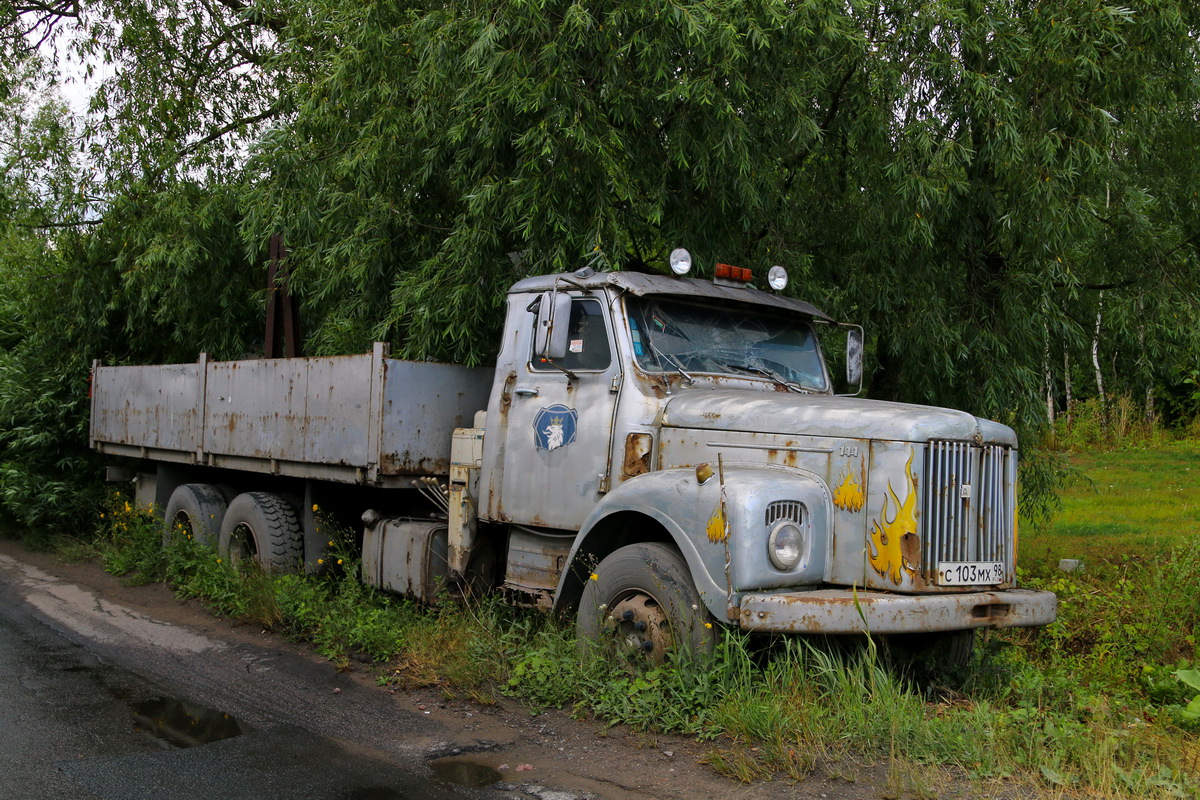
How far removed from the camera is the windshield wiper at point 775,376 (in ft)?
21.4

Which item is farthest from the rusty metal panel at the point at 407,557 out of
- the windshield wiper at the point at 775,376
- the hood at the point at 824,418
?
the windshield wiper at the point at 775,376

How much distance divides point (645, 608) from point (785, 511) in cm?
95

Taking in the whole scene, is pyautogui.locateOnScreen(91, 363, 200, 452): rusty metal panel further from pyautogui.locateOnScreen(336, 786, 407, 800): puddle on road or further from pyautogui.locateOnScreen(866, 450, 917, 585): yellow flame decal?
pyautogui.locateOnScreen(866, 450, 917, 585): yellow flame decal

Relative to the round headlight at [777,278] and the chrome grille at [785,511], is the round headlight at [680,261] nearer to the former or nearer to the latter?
the round headlight at [777,278]

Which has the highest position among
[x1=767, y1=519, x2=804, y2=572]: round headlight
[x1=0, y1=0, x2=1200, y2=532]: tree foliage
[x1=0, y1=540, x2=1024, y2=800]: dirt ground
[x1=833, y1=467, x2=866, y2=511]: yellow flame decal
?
[x1=0, y1=0, x2=1200, y2=532]: tree foliage

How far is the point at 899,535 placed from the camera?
16.5ft

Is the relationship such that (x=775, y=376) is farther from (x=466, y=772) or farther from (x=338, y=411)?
(x=338, y=411)

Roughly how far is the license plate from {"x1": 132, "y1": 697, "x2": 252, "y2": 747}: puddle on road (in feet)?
12.0

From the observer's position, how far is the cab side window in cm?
632

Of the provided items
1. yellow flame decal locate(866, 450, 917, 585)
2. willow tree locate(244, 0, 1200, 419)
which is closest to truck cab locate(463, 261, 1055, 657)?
yellow flame decal locate(866, 450, 917, 585)

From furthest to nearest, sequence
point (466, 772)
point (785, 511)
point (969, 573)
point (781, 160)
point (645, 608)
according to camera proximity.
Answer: point (781, 160), point (645, 608), point (969, 573), point (785, 511), point (466, 772)

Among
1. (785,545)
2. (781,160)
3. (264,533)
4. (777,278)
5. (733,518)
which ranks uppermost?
(781,160)

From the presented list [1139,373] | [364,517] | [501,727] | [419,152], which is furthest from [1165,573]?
[419,152]

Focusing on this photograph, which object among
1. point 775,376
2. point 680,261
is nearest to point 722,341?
point 775,376
